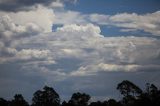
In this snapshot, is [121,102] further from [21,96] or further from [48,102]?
[21,96]

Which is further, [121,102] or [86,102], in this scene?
[86,102]

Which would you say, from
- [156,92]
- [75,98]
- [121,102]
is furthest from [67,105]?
[156,92]

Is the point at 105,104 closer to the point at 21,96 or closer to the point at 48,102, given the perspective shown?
the point at 48,102

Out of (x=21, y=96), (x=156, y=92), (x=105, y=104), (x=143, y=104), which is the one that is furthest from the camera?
(x=21, y=96)

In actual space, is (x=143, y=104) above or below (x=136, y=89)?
below

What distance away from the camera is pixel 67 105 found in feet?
585

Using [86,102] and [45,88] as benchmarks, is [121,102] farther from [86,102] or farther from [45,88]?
[45,88]

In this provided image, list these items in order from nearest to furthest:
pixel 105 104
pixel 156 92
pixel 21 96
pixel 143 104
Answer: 1. pixel 143 104
2. pixel 156 92
3. pixel 105 104
4. pixel 21 96

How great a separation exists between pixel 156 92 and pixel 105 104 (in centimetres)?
2638

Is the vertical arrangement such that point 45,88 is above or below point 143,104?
above

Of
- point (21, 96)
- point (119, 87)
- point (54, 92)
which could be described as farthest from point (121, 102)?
point (21, 96)

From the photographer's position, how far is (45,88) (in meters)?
192

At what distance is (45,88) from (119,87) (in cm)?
3845

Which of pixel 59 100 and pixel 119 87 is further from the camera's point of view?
pixel 59 100
